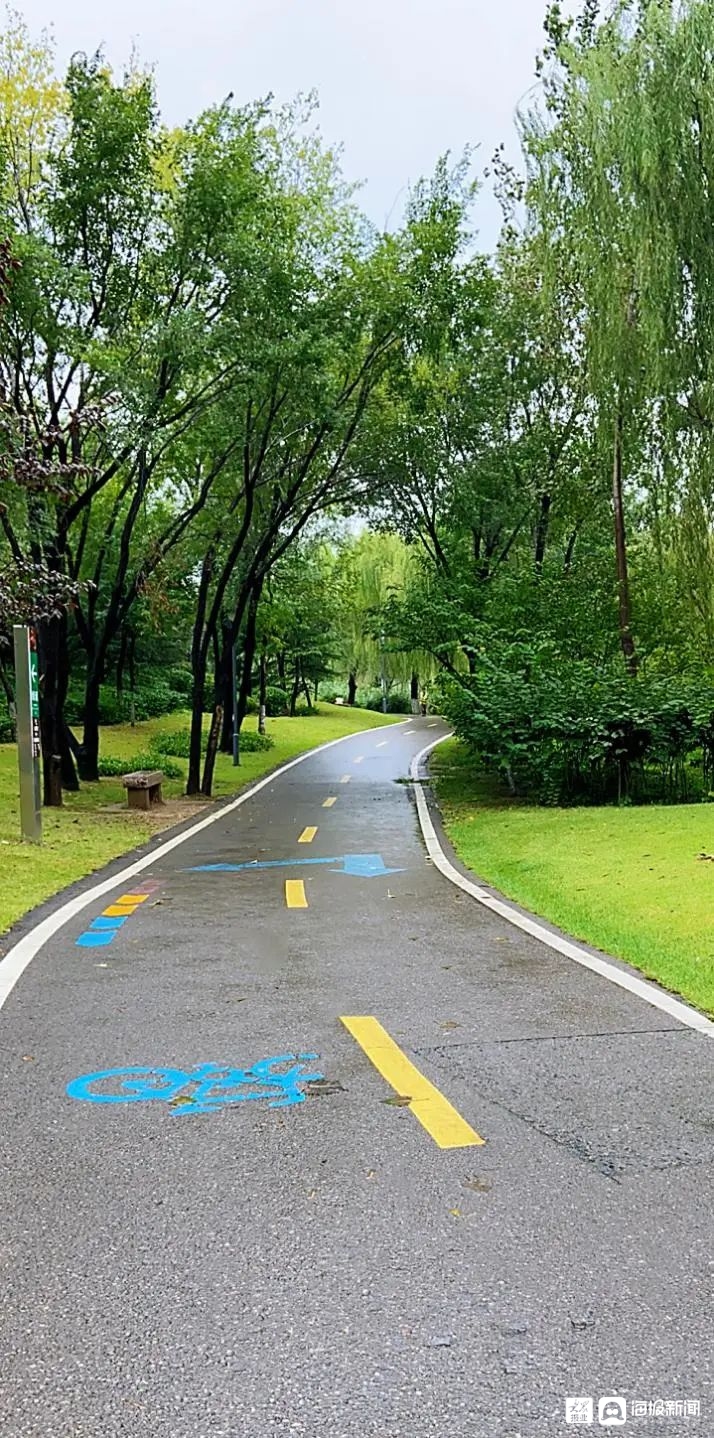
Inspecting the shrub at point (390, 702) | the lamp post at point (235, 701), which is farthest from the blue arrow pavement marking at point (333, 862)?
the shrub at point (390, 702)

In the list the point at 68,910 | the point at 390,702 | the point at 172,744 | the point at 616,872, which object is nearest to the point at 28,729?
the point at 68,910

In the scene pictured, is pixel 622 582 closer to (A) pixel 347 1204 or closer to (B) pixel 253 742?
(B) pixel 253 742

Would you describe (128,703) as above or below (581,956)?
above

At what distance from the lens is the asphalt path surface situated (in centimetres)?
240

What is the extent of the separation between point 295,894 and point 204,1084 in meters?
5.13

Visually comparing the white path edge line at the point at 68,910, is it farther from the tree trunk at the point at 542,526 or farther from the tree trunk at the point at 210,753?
the tree trunk at the point at 542,526

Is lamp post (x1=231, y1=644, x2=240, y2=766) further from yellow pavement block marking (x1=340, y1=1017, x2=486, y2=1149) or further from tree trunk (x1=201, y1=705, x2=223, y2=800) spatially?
yellow pavement block marking (x1=340, y1=1017, x2=486, y2=1149)

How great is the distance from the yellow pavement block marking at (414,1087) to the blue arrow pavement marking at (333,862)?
554 cm

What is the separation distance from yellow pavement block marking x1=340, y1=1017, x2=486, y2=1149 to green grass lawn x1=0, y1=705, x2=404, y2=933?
153 inches

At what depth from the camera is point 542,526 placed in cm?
2558

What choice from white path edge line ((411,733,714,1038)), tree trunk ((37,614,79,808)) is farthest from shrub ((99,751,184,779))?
white path edge line ((411,733,714,1038))

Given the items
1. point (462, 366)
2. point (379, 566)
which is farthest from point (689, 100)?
point (379, 566)

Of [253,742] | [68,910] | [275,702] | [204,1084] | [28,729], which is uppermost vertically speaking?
[275,702]

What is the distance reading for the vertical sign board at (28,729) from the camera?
1284cm
